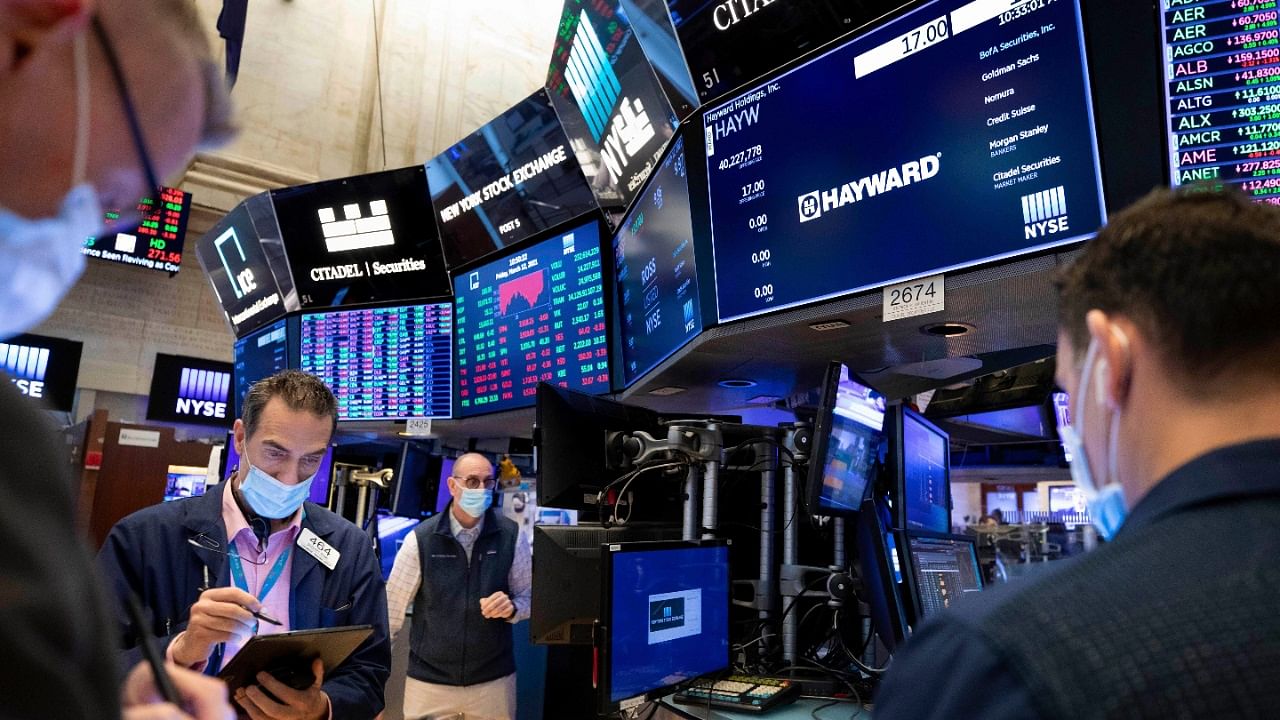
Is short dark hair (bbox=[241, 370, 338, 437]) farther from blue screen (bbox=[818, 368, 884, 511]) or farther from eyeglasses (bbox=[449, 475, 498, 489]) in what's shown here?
eyeglasses (bbox=[449, 475, 498, 489])

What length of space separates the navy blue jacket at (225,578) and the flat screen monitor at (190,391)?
22.2 feet

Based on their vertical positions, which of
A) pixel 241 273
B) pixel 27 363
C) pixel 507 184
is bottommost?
pixel 27 363

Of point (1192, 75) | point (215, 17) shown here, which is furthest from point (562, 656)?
point (215, 17)

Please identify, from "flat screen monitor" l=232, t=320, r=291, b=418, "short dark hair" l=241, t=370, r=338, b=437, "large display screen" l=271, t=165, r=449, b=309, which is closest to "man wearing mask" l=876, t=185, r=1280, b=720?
"short dark hair" l=241, t=370, r=338, b=437

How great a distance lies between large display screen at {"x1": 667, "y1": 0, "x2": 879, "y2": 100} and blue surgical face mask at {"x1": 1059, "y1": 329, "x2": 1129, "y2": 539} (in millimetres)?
1920

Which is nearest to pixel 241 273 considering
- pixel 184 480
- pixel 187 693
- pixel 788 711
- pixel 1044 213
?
pixel 184 480

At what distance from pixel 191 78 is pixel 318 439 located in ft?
5.57

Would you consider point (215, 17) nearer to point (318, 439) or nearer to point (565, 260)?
point (565, 260)

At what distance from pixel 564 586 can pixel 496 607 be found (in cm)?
150

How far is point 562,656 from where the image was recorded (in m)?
4.93

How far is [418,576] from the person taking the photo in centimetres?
413

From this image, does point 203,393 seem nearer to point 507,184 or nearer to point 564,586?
point 507,184

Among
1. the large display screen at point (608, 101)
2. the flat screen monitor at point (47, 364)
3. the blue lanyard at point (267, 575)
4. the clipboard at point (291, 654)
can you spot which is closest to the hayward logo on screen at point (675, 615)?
the clipboard at point (291, 654)

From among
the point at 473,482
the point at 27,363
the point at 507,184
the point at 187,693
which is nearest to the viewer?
the point at 187,693
